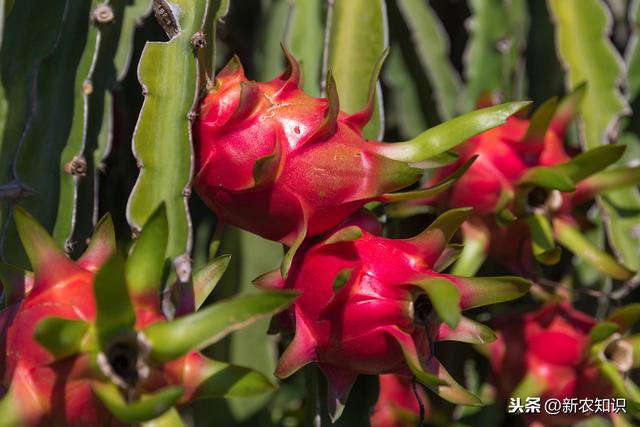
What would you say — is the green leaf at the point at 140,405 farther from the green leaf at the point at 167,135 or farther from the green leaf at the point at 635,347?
the green leaf at the point at 635,347

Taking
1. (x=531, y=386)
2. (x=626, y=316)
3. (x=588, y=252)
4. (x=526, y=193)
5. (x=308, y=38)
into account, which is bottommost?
(x=531, y=386)

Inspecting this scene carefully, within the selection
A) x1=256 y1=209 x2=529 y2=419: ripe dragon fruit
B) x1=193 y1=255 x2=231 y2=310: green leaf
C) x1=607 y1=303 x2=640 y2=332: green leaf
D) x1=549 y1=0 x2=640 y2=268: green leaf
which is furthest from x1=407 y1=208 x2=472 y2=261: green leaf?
x1=549 y1=0 x2=640 y2=268: green leaf

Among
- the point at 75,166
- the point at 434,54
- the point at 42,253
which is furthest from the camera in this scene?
the point at 434,54

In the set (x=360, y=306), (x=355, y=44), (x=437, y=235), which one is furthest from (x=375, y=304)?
(x=355, y=44)

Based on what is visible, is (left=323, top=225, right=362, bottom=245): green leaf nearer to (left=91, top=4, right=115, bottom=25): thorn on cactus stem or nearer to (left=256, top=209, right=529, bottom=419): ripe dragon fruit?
(left=256, top=209, right=529, bottom=419): ripe dragon fruit

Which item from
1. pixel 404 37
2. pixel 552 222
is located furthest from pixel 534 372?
pixel 404 37

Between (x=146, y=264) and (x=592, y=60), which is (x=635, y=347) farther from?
(x=146, y=264)
